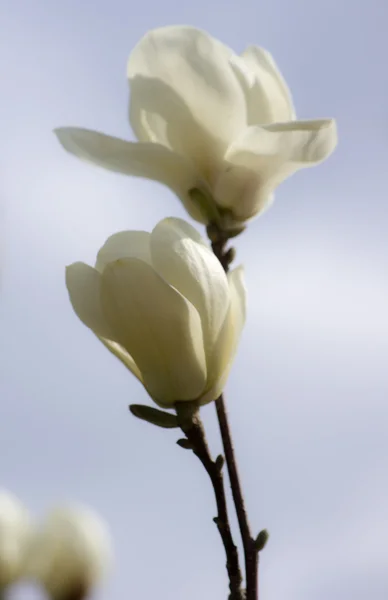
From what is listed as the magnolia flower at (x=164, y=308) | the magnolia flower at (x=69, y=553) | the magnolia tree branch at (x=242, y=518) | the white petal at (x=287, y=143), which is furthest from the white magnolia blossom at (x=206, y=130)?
the magnolia flower at (x=69, y=553)

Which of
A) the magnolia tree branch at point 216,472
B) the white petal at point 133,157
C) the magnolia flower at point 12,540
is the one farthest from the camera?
the magnolia flower at point 12,540

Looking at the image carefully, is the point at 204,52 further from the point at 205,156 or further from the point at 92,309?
the point at 92,309

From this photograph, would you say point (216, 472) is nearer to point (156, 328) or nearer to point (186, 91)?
point (156, 328)

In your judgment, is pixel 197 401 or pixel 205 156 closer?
pixel 197 401

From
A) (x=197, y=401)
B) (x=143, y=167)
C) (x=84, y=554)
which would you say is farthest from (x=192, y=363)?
(x=84, y=554)

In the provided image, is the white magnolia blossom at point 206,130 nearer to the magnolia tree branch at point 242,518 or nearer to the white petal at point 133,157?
the white petal at point 133,157
